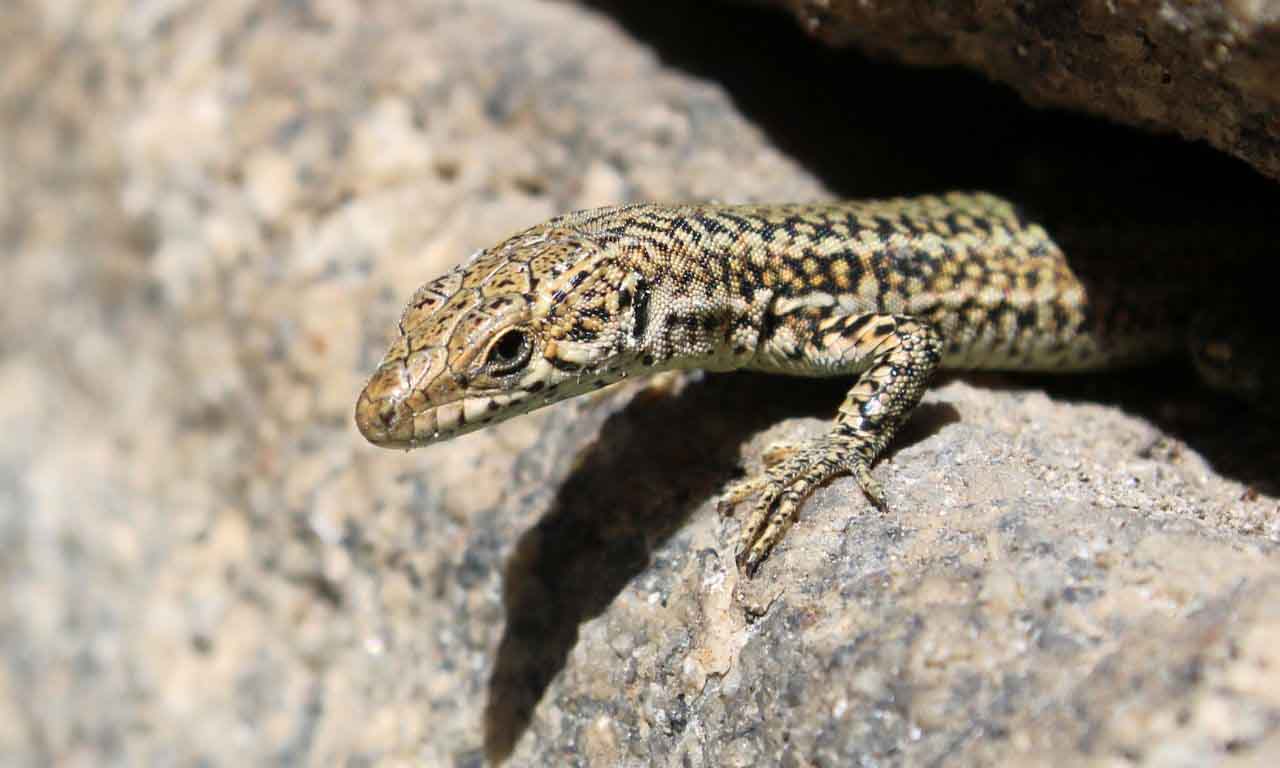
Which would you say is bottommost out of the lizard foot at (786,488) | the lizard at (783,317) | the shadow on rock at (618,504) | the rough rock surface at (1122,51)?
the shadow on rock at (618,504)

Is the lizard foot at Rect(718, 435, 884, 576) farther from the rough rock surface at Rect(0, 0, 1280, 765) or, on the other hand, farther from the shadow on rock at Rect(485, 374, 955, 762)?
the shadow on rock at Rect(485, 374, 955, 762)

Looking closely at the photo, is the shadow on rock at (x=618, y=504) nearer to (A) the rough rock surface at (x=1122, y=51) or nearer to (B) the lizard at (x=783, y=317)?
(B) the lizard at (x=783, y=317)

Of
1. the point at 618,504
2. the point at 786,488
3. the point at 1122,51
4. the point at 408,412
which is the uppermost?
the point at 1122,51

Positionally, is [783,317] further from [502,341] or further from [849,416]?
[502,341]

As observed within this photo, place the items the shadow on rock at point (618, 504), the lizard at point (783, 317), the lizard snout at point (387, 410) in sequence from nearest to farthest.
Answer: the lizard snout at point (387, 410) → the lizard at point (783, 317) → the shadow on rock at point (618, 504)

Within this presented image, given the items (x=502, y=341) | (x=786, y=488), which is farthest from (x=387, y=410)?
(x=786, y=488)

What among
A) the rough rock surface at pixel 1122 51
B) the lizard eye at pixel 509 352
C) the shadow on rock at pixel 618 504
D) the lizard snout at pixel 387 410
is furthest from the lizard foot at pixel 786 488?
the rough rock surface at pixel 1122 51

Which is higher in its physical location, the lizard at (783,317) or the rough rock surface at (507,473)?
the lizard at (783,317)

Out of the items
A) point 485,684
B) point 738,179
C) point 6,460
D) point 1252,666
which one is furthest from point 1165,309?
point 6,460
